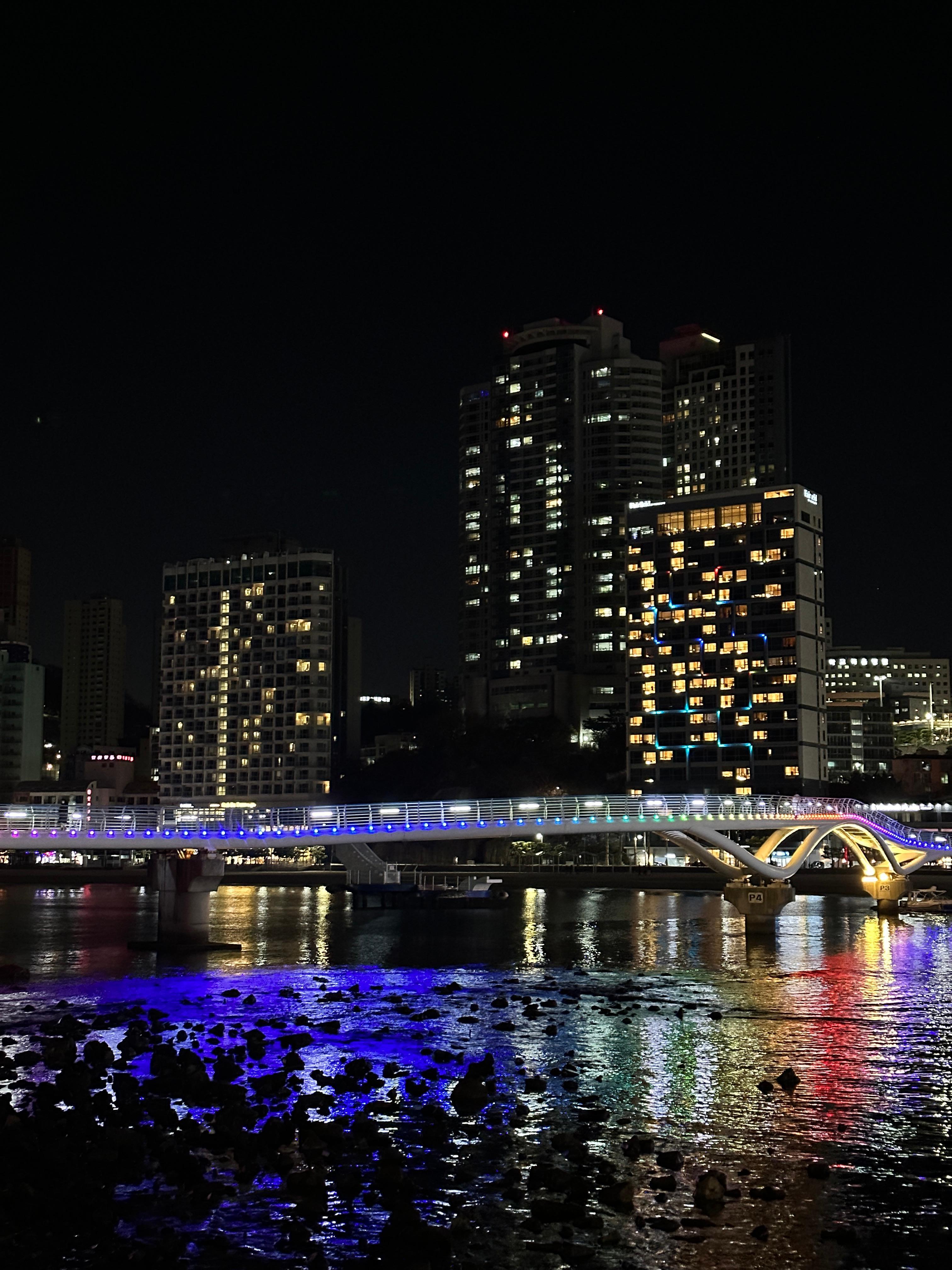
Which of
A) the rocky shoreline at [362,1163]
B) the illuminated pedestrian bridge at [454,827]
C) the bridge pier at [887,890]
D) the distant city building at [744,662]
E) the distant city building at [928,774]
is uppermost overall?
the distant city building at [744,662]

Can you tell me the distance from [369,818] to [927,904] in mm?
58258

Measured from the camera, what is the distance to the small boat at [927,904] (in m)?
105

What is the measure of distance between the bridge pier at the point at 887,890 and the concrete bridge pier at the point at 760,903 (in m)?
20.9

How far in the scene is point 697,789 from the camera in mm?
190500

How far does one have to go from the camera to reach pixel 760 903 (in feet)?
275

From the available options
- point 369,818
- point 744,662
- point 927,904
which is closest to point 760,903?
point 927,904

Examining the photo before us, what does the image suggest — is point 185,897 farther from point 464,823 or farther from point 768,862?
point 768,862

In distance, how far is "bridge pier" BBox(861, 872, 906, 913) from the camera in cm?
10231

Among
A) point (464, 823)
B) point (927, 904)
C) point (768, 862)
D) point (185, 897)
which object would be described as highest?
point (464, 823)

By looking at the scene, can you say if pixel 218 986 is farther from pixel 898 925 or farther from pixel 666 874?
pixel 666 874

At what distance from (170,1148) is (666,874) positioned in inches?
5371

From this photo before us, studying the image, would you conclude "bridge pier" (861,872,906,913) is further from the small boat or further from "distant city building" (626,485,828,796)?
"distant city building" (626,485,828,796)

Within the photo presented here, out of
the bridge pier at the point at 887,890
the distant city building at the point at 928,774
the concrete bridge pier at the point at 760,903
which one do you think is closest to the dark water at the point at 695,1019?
the bridge pier at the point at 887,890

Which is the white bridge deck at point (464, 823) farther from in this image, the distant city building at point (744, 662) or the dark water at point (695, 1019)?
the distant city building at point (744, 662)
